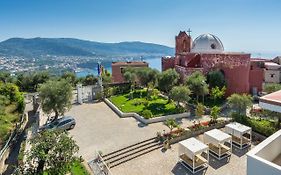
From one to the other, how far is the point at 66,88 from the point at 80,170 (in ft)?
30.9

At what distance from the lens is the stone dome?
125ft

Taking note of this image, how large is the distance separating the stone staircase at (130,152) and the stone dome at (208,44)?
2433 centimetres

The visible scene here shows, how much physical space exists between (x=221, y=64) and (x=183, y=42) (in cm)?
1374

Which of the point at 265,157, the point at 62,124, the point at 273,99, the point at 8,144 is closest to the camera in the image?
the point at 265,157

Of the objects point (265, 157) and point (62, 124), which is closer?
point (265, 157)

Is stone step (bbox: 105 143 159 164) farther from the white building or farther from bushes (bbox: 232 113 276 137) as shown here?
the white building

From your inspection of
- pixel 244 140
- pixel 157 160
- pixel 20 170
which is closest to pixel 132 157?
pixel 157 160

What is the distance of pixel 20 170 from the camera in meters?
10.7

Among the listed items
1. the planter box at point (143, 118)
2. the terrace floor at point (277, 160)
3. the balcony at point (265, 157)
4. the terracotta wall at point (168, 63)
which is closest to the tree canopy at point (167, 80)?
the planter box at point (143, 118)

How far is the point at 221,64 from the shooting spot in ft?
102

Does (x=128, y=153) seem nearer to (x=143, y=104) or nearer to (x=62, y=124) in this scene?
(x=62, y=124)

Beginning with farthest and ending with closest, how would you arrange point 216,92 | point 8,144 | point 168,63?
1. point 168,63
2. point 216,92
3. point 8,144

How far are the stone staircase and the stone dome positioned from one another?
24335 millimetres

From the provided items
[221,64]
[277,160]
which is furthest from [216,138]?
[221,64]
